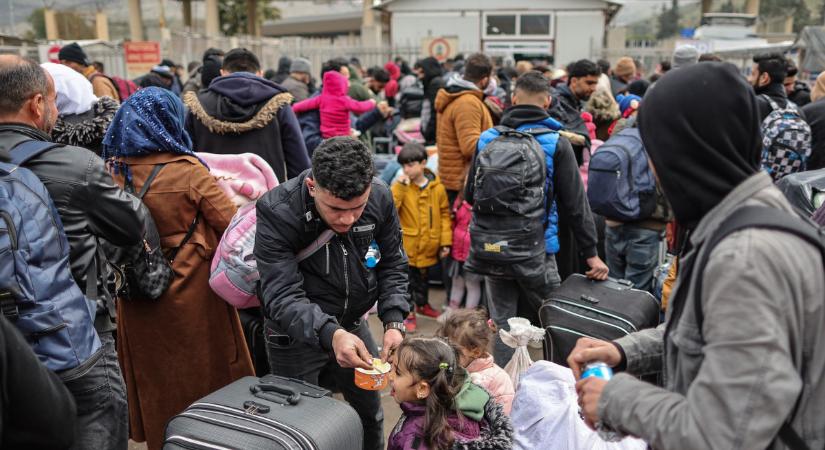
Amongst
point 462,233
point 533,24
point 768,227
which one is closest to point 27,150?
point 768,227

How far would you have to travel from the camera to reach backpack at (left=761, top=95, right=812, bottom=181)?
4391 millimetres

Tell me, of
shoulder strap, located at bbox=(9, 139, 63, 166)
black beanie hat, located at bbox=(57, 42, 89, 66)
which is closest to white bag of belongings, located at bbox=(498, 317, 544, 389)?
shoulder strap, located at bbox=(9, 139, 63, 166)

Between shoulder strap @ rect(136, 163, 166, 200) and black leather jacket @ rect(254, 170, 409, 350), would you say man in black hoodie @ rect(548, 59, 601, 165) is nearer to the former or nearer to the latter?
black leather jacket @ rect(254, 170, 409, 350)

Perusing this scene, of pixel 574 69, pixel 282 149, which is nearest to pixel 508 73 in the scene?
pixel 574 69

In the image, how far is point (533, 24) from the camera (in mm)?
28953

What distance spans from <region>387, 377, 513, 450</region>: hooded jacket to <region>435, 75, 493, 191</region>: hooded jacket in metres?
2.77

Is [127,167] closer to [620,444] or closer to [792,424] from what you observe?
[620,444]

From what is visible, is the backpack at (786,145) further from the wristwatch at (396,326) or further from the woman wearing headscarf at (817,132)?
the wristwatch at (396,326)

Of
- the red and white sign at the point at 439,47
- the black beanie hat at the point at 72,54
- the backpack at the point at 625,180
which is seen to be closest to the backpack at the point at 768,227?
the backpack at the point at 625,180

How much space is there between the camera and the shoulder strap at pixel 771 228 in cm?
132

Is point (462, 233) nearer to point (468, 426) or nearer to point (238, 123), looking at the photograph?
point (238, 123)

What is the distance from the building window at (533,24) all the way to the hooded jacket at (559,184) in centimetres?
2639

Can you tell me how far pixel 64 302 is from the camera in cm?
213

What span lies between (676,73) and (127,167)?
2.52m
